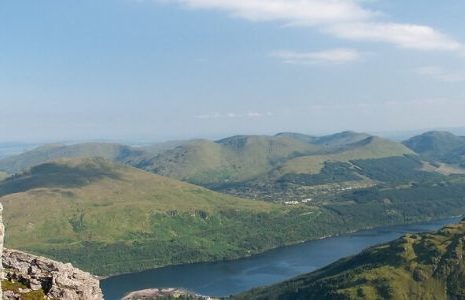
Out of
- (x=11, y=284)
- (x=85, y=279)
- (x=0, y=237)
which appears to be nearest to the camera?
(x=0, y=237)

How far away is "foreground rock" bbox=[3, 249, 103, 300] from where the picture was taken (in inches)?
2414

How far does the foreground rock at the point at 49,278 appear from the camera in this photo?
6131 cm

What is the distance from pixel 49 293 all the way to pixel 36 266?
5992 mm

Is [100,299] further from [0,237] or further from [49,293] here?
[0,237]

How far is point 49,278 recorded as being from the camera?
62.5m

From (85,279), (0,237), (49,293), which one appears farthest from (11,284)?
(0,237)

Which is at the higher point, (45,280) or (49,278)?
(49,278)

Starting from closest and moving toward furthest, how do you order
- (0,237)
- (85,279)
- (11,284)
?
(0,237), (11,284), (85,279)

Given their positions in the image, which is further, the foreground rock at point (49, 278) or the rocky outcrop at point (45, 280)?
the foreground rock at point (49, 278)

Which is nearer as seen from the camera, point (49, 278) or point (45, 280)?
point (49, 278)

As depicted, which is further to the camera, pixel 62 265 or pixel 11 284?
pixel 62 265

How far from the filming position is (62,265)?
65250mm

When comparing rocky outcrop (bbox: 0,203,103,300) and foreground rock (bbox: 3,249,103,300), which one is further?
foreground rock (bbox: 3,249,103,300)

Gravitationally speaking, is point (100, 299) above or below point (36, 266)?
below
